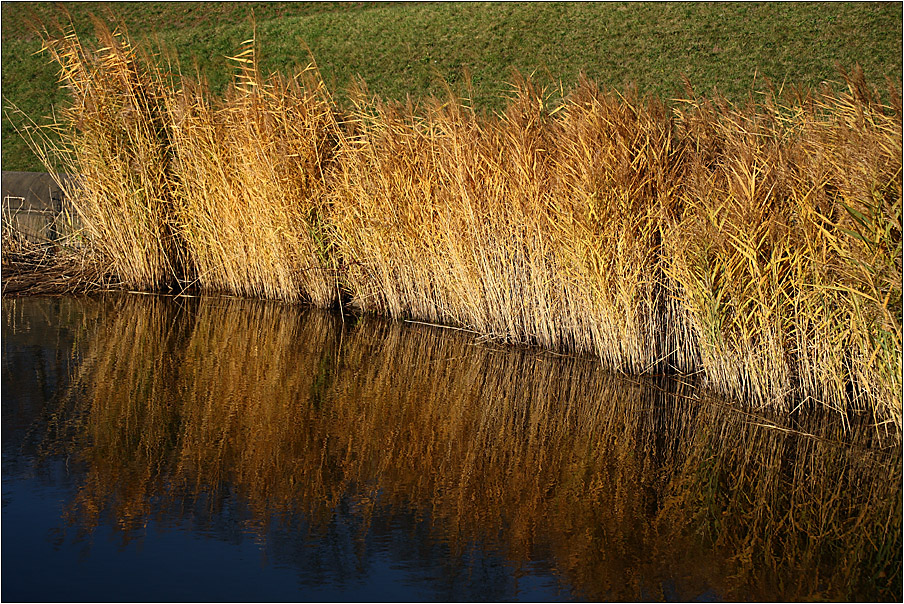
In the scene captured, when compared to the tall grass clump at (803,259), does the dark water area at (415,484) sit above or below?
below

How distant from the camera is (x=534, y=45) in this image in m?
23.8

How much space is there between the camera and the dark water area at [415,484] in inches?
132

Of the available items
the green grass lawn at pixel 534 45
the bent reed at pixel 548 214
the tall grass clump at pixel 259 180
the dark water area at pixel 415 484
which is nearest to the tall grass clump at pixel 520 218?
the bent reed at pixel 548 214

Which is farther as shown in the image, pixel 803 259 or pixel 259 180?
pixel 259 180

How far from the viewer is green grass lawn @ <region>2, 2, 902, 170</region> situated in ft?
70.5

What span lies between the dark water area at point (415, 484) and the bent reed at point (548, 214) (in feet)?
1.28

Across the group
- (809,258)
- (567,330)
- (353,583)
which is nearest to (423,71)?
(567,330)

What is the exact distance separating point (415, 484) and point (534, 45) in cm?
2094

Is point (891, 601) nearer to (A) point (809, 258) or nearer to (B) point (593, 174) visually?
(A) point (809, 258)

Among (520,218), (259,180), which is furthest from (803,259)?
(259,180)

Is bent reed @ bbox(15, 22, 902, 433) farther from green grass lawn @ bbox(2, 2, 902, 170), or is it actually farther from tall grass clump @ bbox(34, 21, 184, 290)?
green grass lawn @ bbox(2, 2, 902, 170)

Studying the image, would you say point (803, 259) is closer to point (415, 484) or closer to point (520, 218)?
point (520, 218)

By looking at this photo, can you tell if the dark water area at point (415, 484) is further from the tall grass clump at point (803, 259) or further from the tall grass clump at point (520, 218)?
the tall grass clump at point (520, 218)

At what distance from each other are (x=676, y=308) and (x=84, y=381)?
3.43 metres
